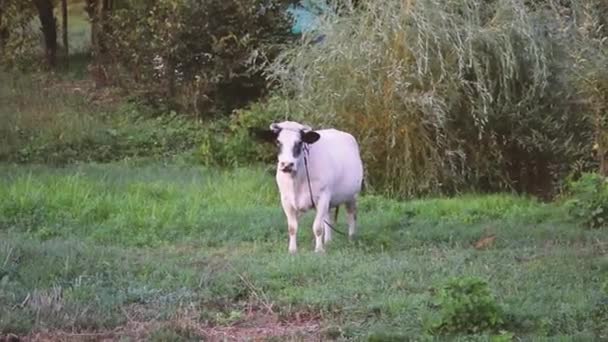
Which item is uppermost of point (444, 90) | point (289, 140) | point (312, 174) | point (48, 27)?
point (289, 140)

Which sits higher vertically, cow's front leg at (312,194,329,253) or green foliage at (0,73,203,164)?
cow's front leg at (312,194,329,253)

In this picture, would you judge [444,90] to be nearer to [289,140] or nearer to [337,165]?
[337,165]

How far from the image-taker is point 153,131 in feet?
61.4

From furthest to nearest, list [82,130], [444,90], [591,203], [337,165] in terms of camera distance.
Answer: [82,130]
[444,90]
[591,203]
[337,165]

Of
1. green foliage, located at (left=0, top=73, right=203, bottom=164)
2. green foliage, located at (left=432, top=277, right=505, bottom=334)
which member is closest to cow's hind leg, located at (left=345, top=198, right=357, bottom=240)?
green foliage, located at (left=432, top=277, right=505, bottom=334)

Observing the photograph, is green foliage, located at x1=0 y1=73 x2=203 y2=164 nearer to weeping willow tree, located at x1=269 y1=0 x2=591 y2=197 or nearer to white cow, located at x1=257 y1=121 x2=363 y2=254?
weeping willow tree, located at x1=269 y1=0 x2=591 y2=197

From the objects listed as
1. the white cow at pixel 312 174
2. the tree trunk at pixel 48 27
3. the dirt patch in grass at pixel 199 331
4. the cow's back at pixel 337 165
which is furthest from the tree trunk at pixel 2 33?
the dirt patch in grass at pixel 199 331

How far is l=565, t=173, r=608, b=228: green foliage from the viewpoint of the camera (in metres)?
12.0

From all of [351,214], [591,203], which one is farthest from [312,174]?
[591,203]

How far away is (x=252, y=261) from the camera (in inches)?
385

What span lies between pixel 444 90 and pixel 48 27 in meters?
11.5

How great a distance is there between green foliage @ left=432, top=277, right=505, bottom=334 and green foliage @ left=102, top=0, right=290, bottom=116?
12.0m

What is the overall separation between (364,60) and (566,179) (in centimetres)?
301

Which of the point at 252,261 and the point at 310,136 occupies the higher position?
the point at 310,136
